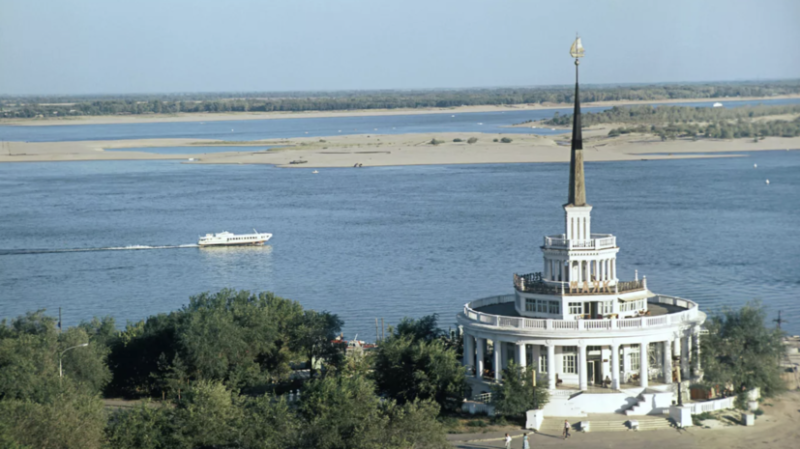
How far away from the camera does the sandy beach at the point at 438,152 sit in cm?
16625

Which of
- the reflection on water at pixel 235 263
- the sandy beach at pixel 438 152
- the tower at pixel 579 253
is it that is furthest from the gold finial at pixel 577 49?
the sandy beach at pixel 438 152

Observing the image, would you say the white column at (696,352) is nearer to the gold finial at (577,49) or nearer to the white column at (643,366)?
the white column at (643,366)

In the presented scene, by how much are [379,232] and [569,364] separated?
182 feet

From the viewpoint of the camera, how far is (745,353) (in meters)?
41.6

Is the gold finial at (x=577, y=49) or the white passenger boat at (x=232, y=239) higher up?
the gold finial at (x=577, y=49)

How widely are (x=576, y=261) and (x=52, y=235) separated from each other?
65459 mm

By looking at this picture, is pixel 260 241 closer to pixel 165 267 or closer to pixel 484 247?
pixel 165 267

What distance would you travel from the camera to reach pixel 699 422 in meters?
39.1

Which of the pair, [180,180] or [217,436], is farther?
[180,180]

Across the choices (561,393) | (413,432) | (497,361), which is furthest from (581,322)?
(413,432)

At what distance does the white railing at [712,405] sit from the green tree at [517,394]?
4420 mm

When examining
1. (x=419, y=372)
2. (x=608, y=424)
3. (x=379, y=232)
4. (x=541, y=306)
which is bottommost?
(x=379, y=232)

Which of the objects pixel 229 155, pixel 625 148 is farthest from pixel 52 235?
pixel 625 148

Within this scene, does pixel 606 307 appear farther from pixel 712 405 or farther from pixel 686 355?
pixel 712 405
